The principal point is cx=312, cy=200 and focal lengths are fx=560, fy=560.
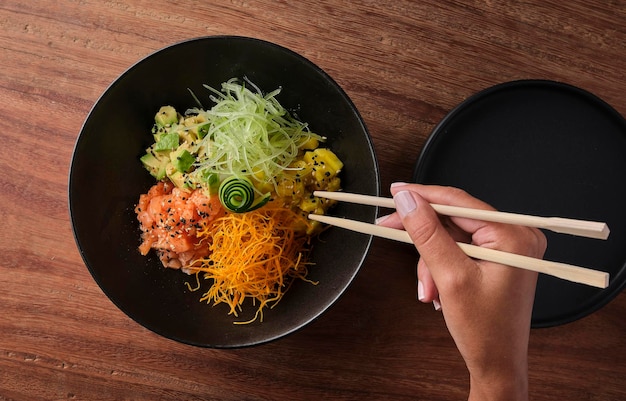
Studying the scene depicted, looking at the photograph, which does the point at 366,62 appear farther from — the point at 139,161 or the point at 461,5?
the point at 139,161

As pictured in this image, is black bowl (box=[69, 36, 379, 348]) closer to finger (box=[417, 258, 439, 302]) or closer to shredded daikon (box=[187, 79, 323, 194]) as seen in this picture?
shredded daikon (box=[187, 79, 323, 194])

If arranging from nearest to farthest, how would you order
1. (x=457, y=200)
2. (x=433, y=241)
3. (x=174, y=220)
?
(x=433, y=241) < (x=457, y=200) < (x=174, y=220)

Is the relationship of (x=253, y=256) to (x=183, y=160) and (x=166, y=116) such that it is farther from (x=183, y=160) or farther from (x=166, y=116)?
(x=166, y=116)

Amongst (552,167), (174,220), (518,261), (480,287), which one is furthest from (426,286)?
(174,220)

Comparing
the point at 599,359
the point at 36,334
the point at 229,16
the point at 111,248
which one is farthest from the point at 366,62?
the point at 36,334

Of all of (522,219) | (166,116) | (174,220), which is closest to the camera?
(522,219)

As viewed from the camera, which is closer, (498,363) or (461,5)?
(498,363)
